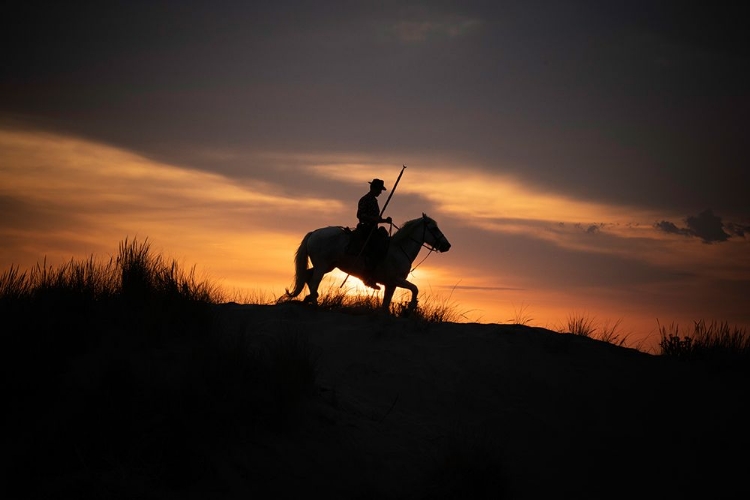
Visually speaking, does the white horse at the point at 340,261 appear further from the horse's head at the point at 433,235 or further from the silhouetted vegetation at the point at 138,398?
the silhouetted vegetation at the point at 138,398

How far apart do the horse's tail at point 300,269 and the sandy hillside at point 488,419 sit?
198 cm

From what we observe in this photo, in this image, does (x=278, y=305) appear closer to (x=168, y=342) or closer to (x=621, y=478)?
(x=168, y=342)

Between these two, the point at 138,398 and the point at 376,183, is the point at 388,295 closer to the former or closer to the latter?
the point at 376,183

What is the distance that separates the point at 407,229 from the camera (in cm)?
1467

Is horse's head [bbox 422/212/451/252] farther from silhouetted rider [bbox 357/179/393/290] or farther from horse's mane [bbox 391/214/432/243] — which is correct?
silhouetted rider [bbox 357/179/393/290]

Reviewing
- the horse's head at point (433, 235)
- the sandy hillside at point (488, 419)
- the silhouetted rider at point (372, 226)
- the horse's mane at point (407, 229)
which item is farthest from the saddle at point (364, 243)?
the sandy hillside at point (488, 419)

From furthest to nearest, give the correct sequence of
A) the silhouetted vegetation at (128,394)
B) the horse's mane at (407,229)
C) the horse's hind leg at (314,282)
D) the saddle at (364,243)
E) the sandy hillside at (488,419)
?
the horse's mane at (407,229) → the saddle at (364,243) → the horse's hind leg at (314,282) → the sandy hillside at (488,419) → the silhouetted vegetation at (128,394)

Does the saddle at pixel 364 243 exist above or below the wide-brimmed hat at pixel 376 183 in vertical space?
below

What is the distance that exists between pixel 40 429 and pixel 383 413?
394 centimetres

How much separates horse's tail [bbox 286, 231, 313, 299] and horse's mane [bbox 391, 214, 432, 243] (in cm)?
205

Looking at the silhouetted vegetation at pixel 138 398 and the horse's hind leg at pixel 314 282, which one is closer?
the silhouetted vegetation at pixel 138 398

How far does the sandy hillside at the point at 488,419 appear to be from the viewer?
640 cm

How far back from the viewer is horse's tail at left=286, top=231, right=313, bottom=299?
14000 millimetres

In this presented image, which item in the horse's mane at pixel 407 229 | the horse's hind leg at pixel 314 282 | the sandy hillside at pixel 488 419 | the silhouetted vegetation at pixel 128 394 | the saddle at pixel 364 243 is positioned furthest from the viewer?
the horse's mane at pixel 407 229
